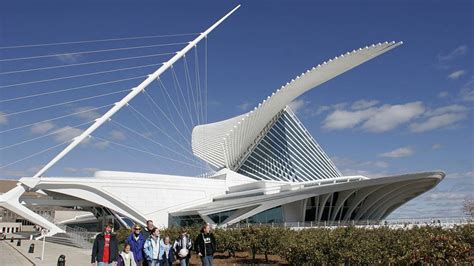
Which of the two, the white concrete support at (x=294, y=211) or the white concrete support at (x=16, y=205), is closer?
the white concrete support at (x=16, y=205)

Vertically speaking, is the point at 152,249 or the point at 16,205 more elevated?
the point at 16,205

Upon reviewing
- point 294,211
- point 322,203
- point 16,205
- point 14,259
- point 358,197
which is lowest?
point 14,259

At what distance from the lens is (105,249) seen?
10.9 metres

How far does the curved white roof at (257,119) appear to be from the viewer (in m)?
48.1

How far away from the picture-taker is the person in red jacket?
35.6ft

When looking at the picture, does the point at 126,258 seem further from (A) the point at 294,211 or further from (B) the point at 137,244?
(A) the point at 294,211

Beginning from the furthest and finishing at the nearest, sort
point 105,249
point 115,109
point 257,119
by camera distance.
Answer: point 257,119 → point 115,109 → point 105,249

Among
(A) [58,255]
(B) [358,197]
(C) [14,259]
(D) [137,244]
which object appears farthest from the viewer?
(B) [358,197]

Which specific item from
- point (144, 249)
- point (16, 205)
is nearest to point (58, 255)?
point (144, 249)

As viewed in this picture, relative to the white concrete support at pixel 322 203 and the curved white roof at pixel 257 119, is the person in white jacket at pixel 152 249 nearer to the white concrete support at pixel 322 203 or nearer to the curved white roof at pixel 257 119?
the white concrete support at pixel 322 203

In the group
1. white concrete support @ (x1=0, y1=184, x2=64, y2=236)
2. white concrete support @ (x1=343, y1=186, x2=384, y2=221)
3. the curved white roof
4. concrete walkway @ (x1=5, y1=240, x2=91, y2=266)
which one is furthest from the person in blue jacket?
the curved white roof

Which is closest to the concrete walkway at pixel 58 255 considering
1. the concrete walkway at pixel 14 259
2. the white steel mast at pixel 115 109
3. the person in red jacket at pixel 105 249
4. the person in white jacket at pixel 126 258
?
the concrete walkway at pixel 14 259

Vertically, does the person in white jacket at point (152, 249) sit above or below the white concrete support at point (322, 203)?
below

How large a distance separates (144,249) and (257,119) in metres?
47.7
